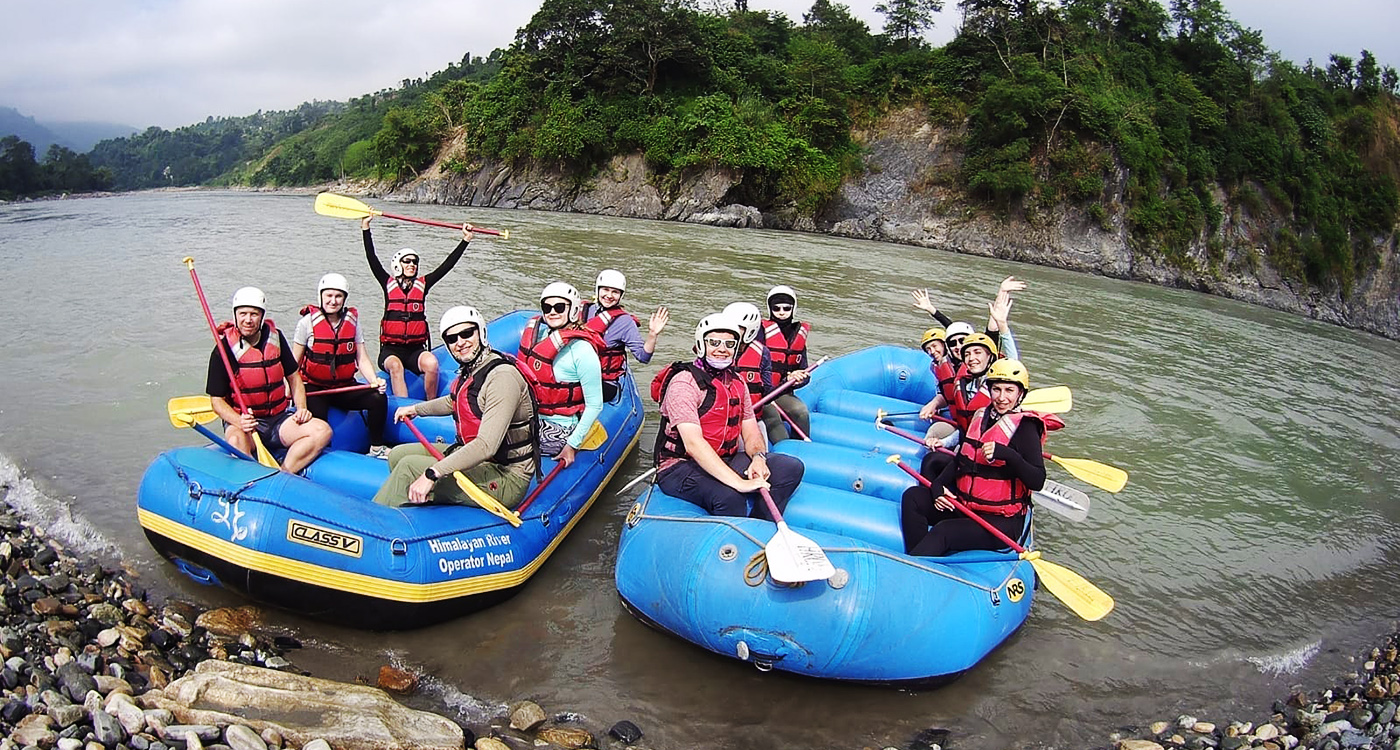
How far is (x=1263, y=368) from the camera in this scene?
12039 mm

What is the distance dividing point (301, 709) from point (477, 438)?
1.29 meters

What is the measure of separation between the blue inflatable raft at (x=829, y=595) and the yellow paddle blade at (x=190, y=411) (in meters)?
2.32

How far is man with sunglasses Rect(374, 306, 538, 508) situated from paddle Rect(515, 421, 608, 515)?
0.16ft

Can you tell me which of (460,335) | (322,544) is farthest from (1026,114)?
(322,544)

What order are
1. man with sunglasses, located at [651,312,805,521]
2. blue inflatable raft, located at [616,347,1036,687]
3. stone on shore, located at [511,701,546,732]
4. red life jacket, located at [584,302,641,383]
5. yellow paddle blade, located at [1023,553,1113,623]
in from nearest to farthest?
stone on shore, located at [511,701,546,732] → blue inflatable raft, located at [616,347,1036,687] → yellow paddle blade, located at [1023,553,1113,623] → man with sunglasses, located at [651,312,805,521] → red life jacket, located at [584,302,641,383]

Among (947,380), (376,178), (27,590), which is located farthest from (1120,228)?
(376,178)

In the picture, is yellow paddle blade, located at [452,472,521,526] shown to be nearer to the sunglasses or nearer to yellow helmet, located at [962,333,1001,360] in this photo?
the sunglasses

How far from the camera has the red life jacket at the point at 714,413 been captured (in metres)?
3.89

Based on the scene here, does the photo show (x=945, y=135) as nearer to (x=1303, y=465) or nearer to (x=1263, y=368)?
(x=1263, y=368)

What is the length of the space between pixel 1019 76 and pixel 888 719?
29.5m

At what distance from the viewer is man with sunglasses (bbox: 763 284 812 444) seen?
17.1ft

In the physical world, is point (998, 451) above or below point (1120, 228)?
below

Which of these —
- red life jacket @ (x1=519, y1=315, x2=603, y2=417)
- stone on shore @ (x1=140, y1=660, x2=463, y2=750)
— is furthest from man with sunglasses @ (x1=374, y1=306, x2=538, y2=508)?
stone on shore @ (x1=140, y1=660, x2=463, y2=750)

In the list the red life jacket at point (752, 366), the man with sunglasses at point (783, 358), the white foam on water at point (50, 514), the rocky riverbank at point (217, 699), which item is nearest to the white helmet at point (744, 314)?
the red life jacket at point (752, 366)
